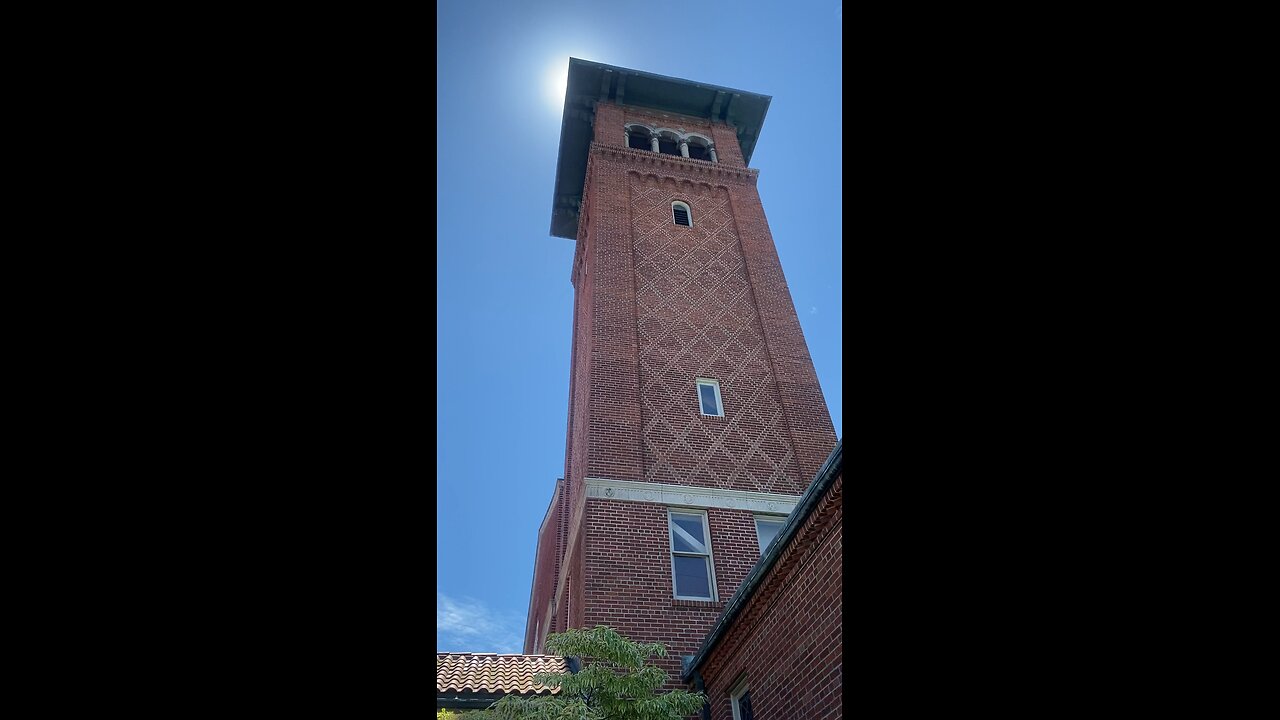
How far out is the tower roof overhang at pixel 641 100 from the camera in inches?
976

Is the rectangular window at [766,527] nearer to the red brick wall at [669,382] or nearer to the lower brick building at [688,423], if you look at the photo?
the lower brick building at [688,423]

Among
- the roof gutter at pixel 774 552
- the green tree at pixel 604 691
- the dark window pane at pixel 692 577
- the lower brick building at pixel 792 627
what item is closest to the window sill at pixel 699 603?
the dark window pane at pixel 692 577

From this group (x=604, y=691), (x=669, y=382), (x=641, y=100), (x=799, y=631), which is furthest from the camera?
(x=641, y=100)

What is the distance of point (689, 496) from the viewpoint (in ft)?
48.8

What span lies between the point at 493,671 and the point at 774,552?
5376 mm

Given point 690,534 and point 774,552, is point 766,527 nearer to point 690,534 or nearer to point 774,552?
point 690,534

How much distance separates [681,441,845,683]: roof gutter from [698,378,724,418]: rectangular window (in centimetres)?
A: 625

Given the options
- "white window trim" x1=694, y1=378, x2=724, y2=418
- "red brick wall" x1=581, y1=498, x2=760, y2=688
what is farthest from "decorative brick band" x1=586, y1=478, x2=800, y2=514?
"white window trim" x1=694, y1=378, x2=724, y2=418

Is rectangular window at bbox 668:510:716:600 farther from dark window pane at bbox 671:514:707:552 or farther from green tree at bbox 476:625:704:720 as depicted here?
green tree at bbox 476:625:704:720

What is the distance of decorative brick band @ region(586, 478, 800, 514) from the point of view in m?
14.5

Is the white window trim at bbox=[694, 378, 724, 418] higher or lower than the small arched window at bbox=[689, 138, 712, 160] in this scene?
lower

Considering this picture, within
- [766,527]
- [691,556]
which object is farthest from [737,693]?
[766,527]
